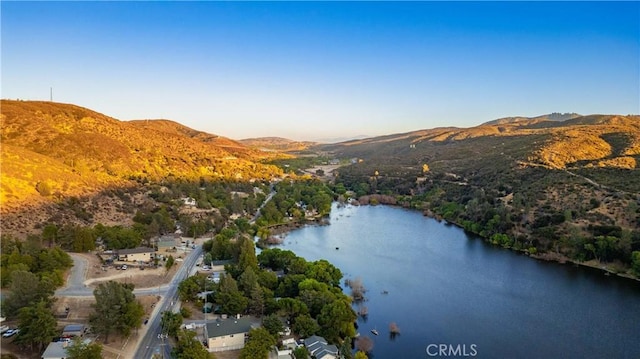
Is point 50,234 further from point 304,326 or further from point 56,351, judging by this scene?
point 304,326

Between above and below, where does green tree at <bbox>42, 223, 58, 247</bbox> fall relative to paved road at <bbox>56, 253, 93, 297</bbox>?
above

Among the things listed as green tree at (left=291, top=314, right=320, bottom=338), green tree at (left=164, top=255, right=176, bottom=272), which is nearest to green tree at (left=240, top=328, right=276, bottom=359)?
green tree at (left=291, top=314, right=320, bottom=338)

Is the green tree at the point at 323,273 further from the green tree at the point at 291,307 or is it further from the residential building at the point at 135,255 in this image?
the residential building at the point at 135,255

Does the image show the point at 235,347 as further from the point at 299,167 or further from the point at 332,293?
the point at 299,167

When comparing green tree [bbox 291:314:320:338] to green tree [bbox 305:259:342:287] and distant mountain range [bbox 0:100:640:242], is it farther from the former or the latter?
distant mountain range [bbox 0:100:640:242]

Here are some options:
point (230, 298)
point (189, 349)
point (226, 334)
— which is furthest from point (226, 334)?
point (230, 298)

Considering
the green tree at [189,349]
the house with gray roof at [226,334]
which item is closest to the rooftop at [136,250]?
the house with gray roof at [226,334]
